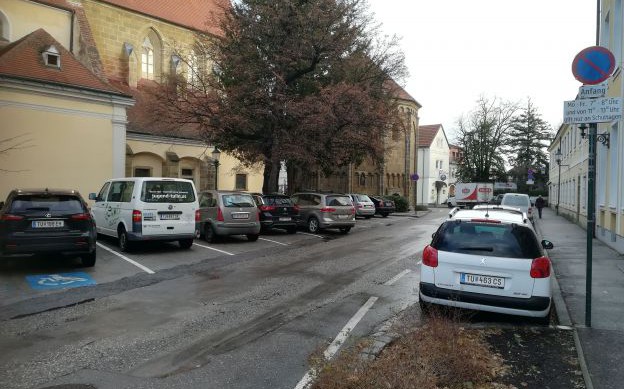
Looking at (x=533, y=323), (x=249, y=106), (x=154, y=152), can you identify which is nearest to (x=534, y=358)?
(x=533, y=323)

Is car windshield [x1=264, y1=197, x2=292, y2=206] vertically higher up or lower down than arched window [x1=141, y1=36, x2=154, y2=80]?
lower down

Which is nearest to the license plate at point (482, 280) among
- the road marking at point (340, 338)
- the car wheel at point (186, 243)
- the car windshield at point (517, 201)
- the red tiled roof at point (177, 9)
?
the road marking at point (340, 338)

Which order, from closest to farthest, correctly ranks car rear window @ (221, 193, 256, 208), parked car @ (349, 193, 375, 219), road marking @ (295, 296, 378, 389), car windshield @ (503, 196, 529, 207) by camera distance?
road marking @ (295, 296, 378, 389), car rear window @ (221, 193, 256, 208), car windshield @ (503, 196, 529, 207), parked car @ (349, 193, 375, 219)

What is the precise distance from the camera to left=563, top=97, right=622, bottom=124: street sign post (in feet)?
20.2

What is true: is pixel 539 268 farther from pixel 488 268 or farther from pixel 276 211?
pixel 276 211

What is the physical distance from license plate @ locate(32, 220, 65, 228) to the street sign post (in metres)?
9.21

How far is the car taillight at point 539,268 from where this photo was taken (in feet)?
19.8

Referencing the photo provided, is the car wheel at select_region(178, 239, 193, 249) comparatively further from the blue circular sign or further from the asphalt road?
the blue circular sign

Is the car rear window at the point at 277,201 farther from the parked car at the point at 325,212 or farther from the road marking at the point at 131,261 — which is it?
the road marking at the point at 131,261

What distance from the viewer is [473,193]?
4731 cm

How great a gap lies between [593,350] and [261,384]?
150 inches

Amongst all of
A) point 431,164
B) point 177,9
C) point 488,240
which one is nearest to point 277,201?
point 488,240

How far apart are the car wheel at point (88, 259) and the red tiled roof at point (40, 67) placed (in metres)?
11.3

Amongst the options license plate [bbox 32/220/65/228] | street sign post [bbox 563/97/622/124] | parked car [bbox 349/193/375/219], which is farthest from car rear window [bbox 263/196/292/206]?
street sign post [bbox 563/97/622/124]
